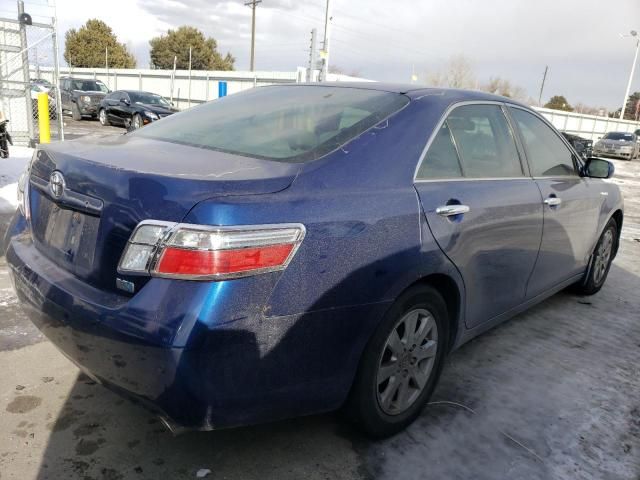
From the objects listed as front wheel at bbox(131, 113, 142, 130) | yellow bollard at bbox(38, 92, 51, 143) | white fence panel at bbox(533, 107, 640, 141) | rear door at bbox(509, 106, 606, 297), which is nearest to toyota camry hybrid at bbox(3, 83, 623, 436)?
rear door at bbox(509, 106, 606, 297)

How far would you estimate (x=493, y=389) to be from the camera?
314 cm

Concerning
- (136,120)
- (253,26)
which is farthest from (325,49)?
(253,26)

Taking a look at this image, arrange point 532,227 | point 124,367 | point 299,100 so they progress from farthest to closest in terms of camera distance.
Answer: point 532,227, point 299,100, point 124,367

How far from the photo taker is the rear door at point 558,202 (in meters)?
3.49

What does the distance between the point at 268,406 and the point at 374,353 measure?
52 cm

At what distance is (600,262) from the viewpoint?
4852 mm

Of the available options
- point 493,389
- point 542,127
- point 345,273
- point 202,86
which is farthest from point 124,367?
point 202,86

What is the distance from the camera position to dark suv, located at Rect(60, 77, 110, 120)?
21.9 m

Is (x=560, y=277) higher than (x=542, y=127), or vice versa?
(x=542, y=127)

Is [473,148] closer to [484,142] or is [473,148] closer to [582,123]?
[484,142]

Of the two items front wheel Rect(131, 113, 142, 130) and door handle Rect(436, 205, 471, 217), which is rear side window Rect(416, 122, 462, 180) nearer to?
door handle Rect(436, 205, 471, 217)

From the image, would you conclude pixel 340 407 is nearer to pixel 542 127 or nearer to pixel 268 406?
pixel 268 406

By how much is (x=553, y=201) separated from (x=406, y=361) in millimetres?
1670

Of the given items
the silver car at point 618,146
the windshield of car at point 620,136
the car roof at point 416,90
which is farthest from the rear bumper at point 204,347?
the windshield of car at point 620,136
